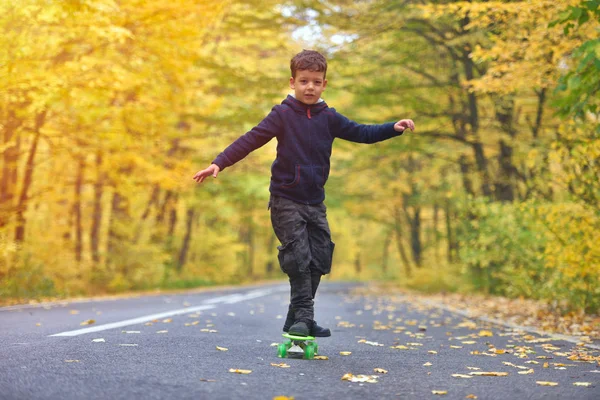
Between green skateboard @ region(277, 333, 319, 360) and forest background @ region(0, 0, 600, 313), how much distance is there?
375 cm

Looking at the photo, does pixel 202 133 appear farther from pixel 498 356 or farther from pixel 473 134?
pixel 498 356

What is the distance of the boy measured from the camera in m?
4.83

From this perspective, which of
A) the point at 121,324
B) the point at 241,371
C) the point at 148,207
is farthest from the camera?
the point at 148,207

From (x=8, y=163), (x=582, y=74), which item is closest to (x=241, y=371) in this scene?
(x=582, y=74)

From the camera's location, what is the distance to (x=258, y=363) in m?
4.41

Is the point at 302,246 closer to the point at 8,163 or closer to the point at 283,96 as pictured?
the point at 8,163

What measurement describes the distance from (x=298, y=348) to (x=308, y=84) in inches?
73.5

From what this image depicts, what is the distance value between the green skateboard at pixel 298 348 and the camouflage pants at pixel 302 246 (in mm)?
150

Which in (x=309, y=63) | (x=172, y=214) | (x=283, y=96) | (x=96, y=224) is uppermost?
(x=283, y=96)

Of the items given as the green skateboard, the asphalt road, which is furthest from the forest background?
the green skateboard

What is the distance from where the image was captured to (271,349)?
17.3ft

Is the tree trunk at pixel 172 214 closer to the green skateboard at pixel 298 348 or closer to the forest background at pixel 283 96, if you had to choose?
the forest background at pixel 283 96

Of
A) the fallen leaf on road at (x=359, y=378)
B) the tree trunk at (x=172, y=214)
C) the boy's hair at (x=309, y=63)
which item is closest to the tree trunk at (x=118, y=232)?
the tree trunk at (x=172, y=214)

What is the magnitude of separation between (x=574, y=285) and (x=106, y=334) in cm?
609
